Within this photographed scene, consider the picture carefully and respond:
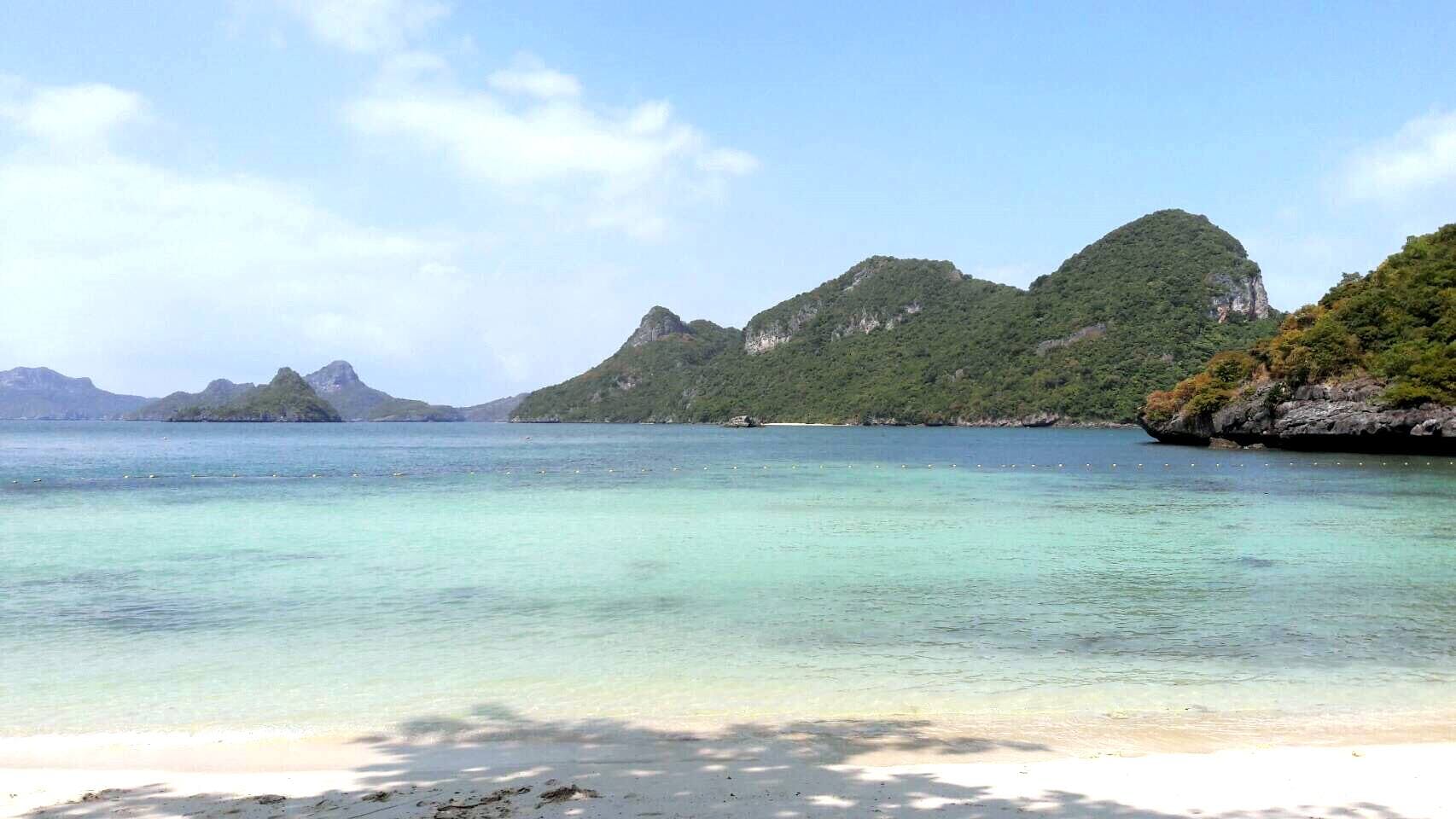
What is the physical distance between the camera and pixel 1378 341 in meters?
65.1

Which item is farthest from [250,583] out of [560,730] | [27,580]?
[560,730]

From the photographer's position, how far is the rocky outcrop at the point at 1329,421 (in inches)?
2215

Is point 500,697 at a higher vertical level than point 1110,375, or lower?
lower

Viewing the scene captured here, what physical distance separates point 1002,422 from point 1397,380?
108 m

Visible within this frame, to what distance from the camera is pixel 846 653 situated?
10820 millimetres

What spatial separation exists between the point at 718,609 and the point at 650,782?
23.8 ft

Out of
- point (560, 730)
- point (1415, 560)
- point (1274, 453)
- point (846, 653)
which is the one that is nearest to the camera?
point (560, 730)

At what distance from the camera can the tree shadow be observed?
18.6ft

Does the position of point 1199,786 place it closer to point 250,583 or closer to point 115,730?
point 115,730

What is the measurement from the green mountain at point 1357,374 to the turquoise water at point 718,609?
103 ft

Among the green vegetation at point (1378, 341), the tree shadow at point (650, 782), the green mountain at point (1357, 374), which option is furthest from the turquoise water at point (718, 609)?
the green vegetation at point (1378, 341)

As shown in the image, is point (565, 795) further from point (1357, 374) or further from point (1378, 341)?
point (1378, 341)

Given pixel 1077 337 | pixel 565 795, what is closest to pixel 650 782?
pixel 565 795

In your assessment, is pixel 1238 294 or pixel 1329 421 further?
pixel 1238 294
